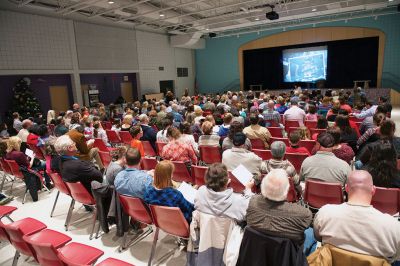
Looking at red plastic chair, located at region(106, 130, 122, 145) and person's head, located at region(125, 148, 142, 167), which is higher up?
person's head, located at region(125, 148, 142, 167)

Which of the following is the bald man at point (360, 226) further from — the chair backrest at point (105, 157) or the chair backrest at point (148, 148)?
the chair backrest at point (148, 148)

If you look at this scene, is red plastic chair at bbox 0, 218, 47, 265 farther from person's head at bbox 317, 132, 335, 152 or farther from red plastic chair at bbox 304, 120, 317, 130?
red plastic chair at bbox 304, 120, 317, 130

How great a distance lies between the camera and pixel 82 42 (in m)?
13.8

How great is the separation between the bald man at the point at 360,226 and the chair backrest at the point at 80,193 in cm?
287

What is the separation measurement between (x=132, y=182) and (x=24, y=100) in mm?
10757

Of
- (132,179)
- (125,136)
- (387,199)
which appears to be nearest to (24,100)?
(125,136)

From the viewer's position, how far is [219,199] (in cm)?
235

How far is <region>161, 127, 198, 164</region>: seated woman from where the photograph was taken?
469 cm

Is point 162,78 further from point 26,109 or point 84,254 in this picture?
point 84,254

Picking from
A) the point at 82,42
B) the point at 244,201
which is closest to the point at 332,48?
the point at 82,42

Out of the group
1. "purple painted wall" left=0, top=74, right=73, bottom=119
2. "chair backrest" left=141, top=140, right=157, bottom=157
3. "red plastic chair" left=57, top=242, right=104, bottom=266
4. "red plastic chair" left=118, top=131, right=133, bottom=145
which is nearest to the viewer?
"red plastic chair" left=57, top=242, right=104, bottom=266

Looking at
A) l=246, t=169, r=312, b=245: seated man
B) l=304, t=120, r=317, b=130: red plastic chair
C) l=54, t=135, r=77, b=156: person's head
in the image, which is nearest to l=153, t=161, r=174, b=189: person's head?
l=246, t=169, r=312, b=245: seated man

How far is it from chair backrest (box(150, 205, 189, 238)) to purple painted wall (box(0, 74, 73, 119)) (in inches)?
464

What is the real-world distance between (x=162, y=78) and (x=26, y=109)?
896cm
